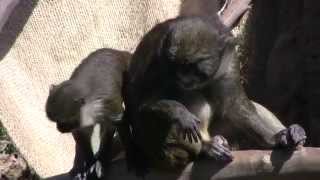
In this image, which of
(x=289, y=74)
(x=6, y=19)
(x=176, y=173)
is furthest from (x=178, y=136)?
(x=289, y=74)

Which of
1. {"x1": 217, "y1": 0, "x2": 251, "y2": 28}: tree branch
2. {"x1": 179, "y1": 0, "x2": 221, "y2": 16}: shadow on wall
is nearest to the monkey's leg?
{"x1": 217, "y1": 0, "x2": 251, "y2": 28}: tree branch

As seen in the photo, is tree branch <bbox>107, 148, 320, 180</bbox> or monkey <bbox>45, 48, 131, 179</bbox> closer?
tree branch <bbox>107, 148, 320, 180</bbox>

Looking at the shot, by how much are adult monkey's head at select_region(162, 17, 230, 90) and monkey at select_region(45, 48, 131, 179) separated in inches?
26.9

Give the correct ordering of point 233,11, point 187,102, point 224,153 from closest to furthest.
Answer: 1. point 224,153
2. point 187,102
3. point 233,11

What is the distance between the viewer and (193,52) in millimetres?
4090

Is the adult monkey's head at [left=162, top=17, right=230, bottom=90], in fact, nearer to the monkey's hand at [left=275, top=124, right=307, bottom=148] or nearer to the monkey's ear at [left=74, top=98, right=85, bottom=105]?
the monkey's hand at [left=275, top=124, right=307, bottom=148]

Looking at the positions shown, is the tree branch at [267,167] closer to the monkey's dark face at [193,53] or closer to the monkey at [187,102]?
the monkey at [187,102]

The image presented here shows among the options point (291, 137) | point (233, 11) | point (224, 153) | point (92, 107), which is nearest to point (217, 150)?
point (224, 153)

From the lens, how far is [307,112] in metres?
6.15

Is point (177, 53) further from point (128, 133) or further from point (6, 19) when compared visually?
point (6, 19)

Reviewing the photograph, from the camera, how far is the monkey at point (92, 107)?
4730mm

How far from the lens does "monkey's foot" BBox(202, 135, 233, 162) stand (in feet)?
13.0

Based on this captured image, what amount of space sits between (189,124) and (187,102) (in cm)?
43

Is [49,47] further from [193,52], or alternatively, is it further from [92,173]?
[193,52]
